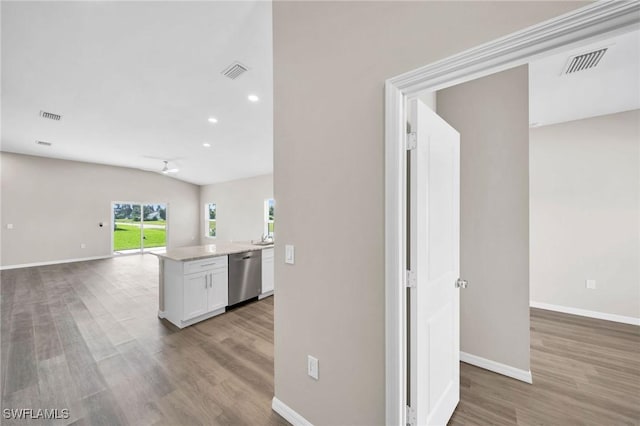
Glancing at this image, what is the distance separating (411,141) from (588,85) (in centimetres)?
290

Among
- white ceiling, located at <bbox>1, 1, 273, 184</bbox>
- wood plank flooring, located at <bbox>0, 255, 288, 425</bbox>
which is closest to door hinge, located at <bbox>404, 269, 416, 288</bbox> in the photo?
wood plank flooring, located at <bbox>0, 255, 288, 425</bbox>

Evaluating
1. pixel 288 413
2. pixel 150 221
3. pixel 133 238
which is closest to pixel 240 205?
pixel 150 221

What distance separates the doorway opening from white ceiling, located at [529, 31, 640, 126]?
1071cm

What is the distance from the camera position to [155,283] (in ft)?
16.0

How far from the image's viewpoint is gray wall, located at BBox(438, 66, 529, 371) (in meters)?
2.08

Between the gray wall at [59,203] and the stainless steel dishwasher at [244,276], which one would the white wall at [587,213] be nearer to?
the stainless steel dishwasher at [244,276]

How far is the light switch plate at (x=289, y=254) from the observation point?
162 centimetres

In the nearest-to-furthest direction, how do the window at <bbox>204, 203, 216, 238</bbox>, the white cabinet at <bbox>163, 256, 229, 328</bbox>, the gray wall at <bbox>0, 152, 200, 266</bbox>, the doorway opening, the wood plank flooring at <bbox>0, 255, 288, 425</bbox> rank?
the wood plank flooring at <bbox>0, 255, 288, 425</bbox>
the white cabinet at <bbox>163, 256, 229, 328</bbox>
the gray wall at <bbox>0, 152, 200, 266</bbox>
the doorway opening
the window at <bbox>204, 203, 216, 238</bbox>

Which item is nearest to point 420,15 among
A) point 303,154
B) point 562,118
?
point 303,154

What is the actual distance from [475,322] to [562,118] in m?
3.20

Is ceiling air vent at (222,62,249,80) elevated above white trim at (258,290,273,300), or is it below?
above

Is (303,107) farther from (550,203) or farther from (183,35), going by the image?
(550,203)

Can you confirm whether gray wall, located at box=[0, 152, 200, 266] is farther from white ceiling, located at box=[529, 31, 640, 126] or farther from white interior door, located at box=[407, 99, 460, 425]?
white ceiling, located at box=[529, 31, 640, 126]

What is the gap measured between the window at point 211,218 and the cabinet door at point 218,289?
22.7 ft
